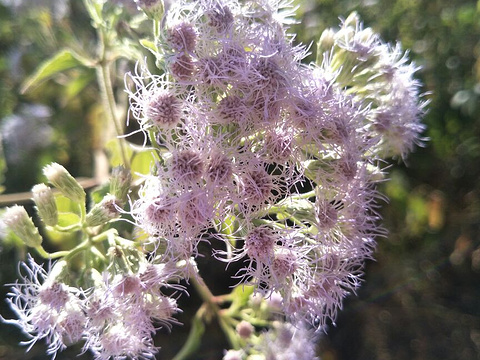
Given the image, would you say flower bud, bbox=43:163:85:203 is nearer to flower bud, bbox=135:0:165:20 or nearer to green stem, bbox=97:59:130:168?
green stem, bbox=97:59:130:168

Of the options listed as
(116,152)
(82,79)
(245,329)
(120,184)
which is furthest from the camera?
(82,79)

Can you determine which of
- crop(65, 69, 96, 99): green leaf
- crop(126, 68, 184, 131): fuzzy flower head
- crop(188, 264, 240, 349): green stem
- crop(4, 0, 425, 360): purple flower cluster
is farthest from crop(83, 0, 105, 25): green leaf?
crop(188, 264, 240, 349): green stem

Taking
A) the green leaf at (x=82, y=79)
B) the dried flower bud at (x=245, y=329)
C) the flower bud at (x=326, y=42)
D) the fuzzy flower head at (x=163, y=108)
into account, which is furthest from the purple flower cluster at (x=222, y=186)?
the green leaf at (x=82, y=79)

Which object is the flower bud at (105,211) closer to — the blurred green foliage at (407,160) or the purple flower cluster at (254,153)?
the purple flower cluster at (254,153)

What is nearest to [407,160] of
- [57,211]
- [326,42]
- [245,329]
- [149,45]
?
[326,42]

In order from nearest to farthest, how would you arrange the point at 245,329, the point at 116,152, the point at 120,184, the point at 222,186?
1. the point at 222,186
2. the point at 120,184
3. the point at 245,329
4. the point at 116,152

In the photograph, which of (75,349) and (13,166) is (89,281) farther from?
(13,166)

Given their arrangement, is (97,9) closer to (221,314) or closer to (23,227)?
(23,227)
